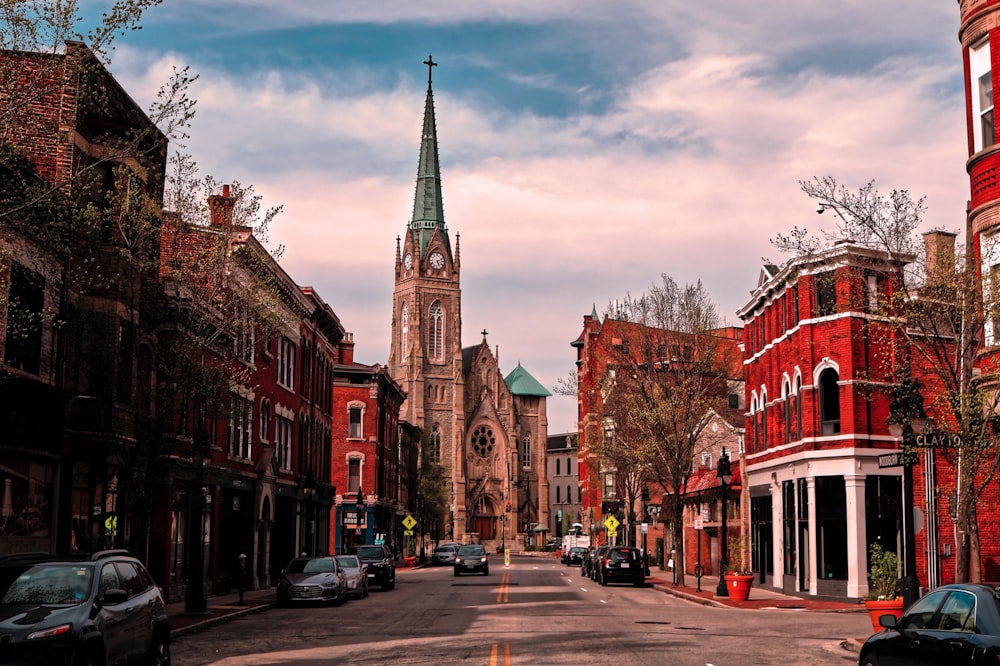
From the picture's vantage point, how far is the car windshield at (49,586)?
13273 millimetres

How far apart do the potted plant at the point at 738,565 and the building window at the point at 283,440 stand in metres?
18.4

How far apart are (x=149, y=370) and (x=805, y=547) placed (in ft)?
69.0

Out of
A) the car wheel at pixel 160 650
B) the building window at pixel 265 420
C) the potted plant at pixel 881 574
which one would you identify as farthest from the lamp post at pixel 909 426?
the building window at pixel 265 420

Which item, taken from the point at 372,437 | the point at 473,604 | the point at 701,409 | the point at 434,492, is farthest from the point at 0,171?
the point at 434,492

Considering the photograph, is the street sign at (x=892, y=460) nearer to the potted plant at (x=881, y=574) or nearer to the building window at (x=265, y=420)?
the potted plant at (x=881, y=574)

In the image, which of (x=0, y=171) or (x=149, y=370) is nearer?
(x=0, y=171)

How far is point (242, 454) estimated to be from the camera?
4075cm

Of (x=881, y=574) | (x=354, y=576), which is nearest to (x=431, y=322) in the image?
(x=354, y=576)

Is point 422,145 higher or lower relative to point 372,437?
higher

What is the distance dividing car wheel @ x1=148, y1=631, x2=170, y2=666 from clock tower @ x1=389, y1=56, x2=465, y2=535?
→ 118m

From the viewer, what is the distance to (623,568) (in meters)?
46.1

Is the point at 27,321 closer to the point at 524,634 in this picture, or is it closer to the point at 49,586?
the point at 49,586

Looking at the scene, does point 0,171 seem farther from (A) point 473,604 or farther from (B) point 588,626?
(A) point 473,604

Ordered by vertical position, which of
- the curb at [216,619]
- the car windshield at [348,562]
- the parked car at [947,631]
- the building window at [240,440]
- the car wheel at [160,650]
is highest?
the building window at [240,440]
